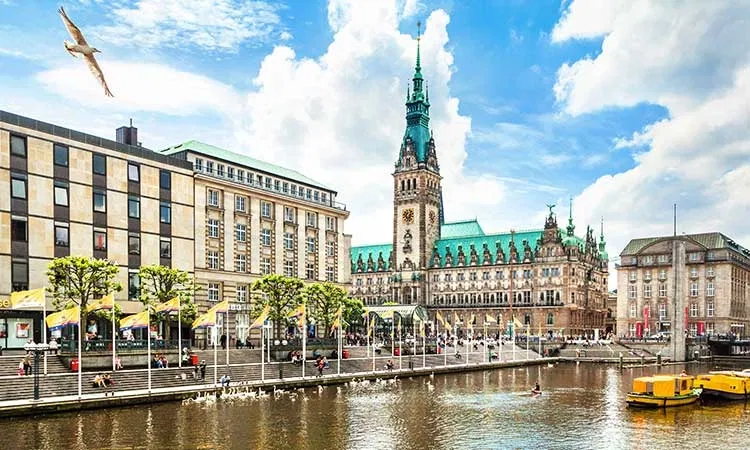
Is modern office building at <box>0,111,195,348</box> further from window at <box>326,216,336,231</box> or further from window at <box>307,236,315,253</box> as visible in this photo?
window at <box>326,216,336,231</box>

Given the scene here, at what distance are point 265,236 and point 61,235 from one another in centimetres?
3283

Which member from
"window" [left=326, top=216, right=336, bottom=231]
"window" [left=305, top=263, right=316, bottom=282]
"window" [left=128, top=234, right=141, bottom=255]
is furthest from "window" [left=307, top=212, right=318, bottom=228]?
"window" [left=128, top=234, right=141, bottom=255]

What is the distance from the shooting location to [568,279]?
180m

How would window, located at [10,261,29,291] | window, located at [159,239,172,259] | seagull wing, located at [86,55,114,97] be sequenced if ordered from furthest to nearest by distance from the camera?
window, located at [159,239,172,259] → window, located at [10,261,29,291] → seagull wing, located at [86,55,114,97]

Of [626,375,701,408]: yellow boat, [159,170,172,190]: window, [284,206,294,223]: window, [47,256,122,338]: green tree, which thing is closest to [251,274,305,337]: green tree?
[159,170,172,190]: window

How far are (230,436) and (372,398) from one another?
75.2 feet

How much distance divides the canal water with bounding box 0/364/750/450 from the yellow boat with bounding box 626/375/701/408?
119 cm

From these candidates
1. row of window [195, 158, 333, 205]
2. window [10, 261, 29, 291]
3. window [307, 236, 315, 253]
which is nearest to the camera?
window [10, 261, 29, 291]

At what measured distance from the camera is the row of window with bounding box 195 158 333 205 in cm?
9838

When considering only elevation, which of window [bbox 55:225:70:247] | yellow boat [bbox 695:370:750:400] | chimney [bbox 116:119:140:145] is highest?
chimney [bbox 116:119:140:145]

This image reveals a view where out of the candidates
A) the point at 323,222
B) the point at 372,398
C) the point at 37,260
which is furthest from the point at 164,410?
the point at 323,222

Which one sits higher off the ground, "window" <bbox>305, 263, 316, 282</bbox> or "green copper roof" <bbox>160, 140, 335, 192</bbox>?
"green copper roof" <bbox>160, 140, 335, 192</bbox>

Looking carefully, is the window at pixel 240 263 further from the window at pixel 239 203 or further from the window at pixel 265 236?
the window at pixel 239 203

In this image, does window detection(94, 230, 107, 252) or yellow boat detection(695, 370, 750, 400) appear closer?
yellow boat detection(695, 370, 750, 400)
